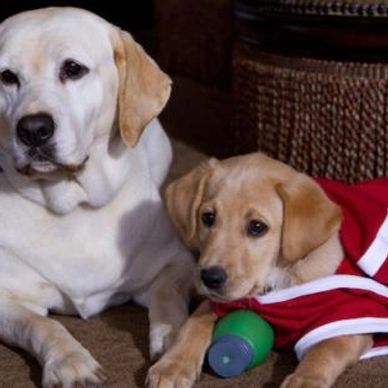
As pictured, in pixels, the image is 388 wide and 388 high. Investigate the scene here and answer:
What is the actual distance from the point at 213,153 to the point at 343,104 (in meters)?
0.85

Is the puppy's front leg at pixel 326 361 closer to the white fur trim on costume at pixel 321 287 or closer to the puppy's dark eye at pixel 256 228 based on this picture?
the white fur trim on costume at pixel 321 287

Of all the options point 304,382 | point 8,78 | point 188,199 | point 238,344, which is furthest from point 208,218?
point 8,78

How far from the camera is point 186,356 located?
5.01ft

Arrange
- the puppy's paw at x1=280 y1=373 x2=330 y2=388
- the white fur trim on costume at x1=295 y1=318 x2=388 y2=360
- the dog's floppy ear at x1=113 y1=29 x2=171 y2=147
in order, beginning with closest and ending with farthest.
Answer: the puppy's paw at x1=280 y1=373 x2=330 y2=388, the white fur trim on costume at x1=295 y1=318 x2=388 y2=360, the dog's floppy ear at x1=113 y1=29 x2=171 y2=147

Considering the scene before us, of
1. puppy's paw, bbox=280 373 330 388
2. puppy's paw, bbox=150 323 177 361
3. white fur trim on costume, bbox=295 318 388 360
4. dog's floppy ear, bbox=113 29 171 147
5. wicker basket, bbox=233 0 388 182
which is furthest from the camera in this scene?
wicker basket, bbox=233 0 388 182

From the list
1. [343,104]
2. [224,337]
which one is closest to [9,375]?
[224,337]

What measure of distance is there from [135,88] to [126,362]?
0.50 meters

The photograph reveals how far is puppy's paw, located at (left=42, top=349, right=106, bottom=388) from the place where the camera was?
4.93 ft

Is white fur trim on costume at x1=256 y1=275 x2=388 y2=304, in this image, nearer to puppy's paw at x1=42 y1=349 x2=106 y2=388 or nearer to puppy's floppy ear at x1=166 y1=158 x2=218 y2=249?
puppy's floppy ear at x1=166 y1=158 x2=218 y2=249

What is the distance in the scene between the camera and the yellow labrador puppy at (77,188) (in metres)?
1.64

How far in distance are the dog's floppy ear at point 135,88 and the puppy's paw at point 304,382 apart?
1.83 feet

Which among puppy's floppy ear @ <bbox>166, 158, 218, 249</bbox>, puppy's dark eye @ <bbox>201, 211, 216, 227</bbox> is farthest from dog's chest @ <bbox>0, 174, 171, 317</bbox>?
puppy's dark eye @ <bbox>201, 211, 216, 227</bbox>

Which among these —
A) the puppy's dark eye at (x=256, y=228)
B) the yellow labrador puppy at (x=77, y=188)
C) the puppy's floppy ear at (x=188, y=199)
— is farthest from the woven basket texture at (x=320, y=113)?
the puppy's dark eye at (x=256, y=228)

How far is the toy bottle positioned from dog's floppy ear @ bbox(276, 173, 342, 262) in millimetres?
131
